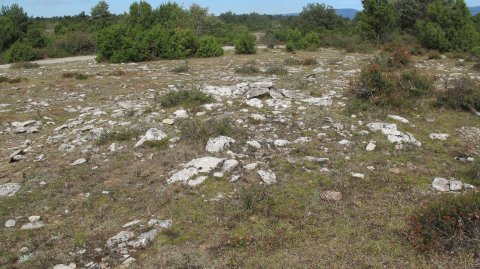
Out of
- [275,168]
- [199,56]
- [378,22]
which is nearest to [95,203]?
[275,168]

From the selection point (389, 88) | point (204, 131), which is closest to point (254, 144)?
point (204, 131)

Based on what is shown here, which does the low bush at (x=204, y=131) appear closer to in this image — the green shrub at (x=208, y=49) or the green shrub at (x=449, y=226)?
the green shrub at (x=449, y=226)

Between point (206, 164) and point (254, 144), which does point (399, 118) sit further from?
point (206, 164)

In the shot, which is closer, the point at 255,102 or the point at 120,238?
the point at 120,238

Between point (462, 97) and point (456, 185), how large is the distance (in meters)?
4.43

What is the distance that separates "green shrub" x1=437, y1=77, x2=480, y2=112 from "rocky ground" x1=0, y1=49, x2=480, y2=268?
262 mm

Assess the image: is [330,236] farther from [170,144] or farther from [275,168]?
[170,144]

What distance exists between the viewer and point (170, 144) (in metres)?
6.43

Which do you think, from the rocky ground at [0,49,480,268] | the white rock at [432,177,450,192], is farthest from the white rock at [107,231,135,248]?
the white rock at [432,177,450,192]

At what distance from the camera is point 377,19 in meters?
21.8

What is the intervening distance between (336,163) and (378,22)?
18.8m

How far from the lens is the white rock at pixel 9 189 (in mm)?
5066

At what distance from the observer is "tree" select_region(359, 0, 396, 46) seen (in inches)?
843

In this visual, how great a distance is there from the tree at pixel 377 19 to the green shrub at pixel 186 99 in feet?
53.5
